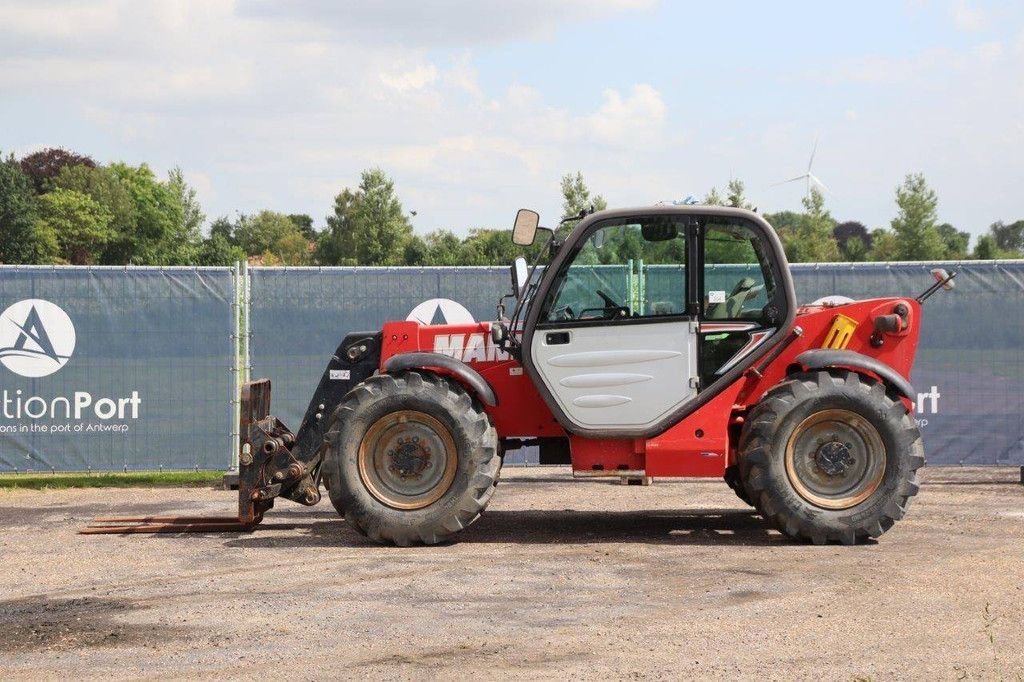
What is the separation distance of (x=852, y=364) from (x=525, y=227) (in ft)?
8.67

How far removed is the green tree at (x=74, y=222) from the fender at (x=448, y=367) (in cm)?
8790

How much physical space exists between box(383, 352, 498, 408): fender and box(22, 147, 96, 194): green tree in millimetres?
98603

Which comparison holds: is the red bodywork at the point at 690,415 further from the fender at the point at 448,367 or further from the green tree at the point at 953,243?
the green tree at the point at 953,243

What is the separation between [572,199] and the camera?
46.4 meters

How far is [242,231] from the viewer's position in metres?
114

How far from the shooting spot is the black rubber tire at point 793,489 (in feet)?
32.4

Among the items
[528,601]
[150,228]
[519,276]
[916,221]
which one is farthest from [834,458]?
[150,228]

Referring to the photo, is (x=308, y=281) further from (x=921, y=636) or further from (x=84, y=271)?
(x=921, y=636)

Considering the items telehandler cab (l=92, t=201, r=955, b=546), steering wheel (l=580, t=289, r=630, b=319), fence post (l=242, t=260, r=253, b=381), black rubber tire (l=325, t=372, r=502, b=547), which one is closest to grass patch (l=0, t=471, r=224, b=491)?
fence post (l=242, t=260, r=253, b=381)

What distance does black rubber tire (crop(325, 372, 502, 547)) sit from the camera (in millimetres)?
9992

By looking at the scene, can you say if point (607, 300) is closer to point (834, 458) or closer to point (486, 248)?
point (834, 458)

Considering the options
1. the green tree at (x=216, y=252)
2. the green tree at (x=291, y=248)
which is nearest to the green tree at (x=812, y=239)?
the green tree at (x=216, y=252)

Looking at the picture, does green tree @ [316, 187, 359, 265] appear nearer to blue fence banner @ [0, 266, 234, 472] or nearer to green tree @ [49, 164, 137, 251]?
green tree @ [49, 164, 137, 251]

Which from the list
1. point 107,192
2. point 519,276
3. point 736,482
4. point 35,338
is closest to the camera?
point 519,276
